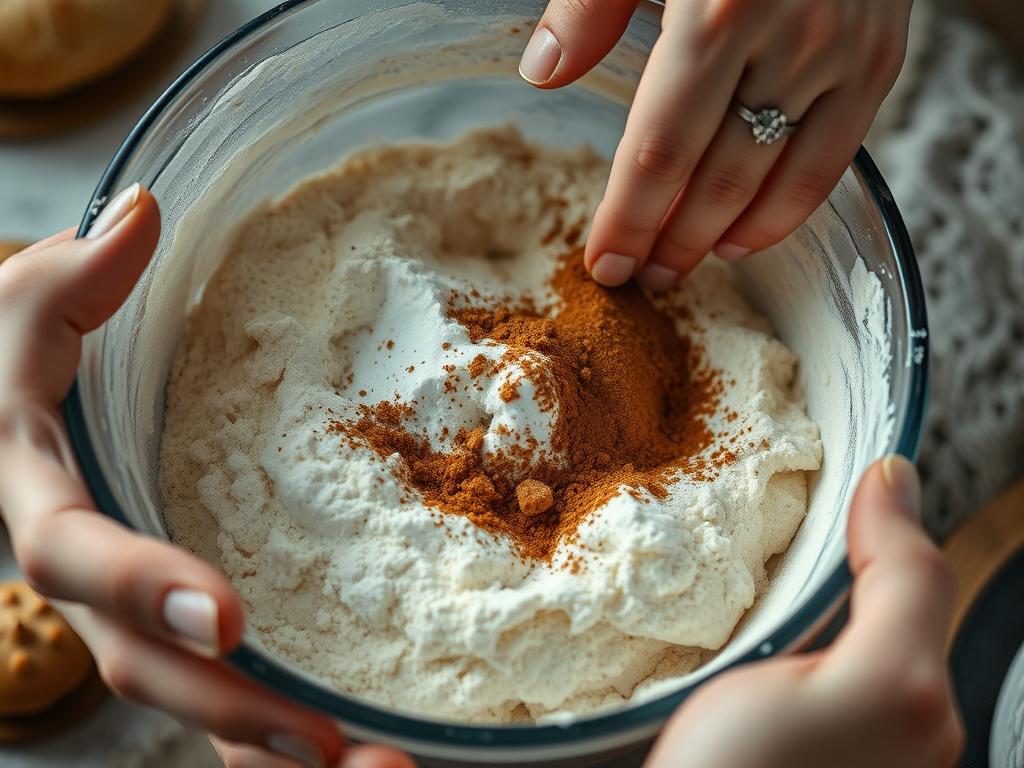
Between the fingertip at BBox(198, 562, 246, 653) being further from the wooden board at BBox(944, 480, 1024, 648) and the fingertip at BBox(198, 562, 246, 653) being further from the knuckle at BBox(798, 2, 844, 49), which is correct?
the wooden board at BBox(944, 480, 1024, 648)

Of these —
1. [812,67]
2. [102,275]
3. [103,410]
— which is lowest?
[103,410]

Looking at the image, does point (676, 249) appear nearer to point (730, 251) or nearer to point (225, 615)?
point (730, 251)

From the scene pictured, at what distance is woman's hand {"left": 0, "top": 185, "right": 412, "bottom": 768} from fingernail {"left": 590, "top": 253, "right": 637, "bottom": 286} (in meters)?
0.47

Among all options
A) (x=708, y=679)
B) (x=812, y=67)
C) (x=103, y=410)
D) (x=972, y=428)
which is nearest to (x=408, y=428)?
(x=103, y=410)

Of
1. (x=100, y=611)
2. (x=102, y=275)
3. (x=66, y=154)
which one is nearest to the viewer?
(x=100, y=611)

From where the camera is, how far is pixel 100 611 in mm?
741

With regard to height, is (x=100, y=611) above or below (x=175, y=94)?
below

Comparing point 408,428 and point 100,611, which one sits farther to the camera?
point 408,428

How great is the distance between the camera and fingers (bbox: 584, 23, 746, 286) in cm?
91

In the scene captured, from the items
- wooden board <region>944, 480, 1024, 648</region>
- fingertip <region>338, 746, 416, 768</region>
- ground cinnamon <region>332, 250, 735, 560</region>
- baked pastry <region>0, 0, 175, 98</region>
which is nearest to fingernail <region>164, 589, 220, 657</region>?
fingertip <region>338, 746, 416, 768</region>

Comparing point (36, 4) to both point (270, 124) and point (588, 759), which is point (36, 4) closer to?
point (270, 124)

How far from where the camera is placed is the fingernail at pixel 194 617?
0.69m

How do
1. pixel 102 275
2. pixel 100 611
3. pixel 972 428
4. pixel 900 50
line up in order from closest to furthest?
pixel 100 611 → pixel 102 275 → pixel 900 50 → pixel 972 428

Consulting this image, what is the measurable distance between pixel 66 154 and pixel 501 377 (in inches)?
36.8
